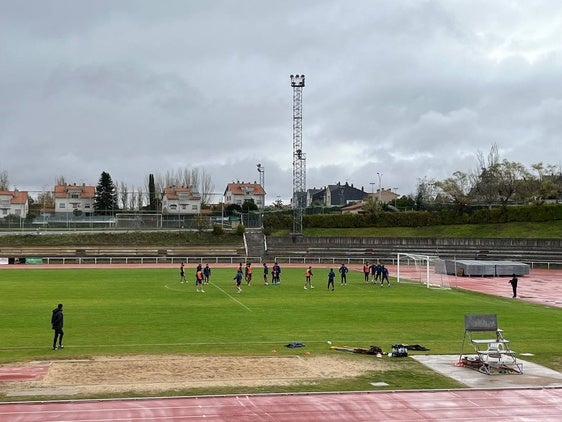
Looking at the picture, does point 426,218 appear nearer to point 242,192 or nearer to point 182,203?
point 182,203

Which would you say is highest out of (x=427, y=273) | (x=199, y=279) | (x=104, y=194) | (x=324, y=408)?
(x=104, y=194)

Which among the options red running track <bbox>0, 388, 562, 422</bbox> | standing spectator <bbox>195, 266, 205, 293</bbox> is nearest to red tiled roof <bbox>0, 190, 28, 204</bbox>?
standing spectator <bbox>195, 266, 205, 293</bbox>

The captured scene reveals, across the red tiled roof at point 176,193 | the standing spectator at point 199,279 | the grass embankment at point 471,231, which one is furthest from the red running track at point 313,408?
the red tiled roof at point 176,193

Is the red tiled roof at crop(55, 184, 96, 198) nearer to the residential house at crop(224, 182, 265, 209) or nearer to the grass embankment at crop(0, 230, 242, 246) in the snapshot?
the residential house at crop(224, 182, 265, 209)

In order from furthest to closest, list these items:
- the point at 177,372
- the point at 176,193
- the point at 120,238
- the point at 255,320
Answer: the point at 176,193, the point at 120,238, the point at 255,320, the point at 177,372

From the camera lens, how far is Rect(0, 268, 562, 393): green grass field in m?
20.5

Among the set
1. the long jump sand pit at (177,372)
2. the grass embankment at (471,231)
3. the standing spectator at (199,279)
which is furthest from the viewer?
the grass embankment at (471,231)

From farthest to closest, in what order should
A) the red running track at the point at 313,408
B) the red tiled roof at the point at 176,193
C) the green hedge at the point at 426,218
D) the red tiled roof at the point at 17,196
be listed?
the red tiled roof at the point at 176,193 < the red tiled roof at the point at 17,196 < the green hedge at the point at 426,218 < the red running track at the point at 313,408

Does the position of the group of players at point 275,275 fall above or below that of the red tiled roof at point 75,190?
below

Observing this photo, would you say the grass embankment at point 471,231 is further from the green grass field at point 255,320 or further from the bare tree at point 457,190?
the green grass field at point 255,320

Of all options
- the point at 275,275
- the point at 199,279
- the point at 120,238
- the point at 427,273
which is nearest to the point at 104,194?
the point at 120,238

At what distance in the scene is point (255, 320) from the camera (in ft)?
88.0

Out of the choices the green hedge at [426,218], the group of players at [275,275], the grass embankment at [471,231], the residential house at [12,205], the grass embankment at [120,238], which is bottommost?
the group of players at [275,275]

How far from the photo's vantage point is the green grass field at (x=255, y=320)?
67.3 ft
